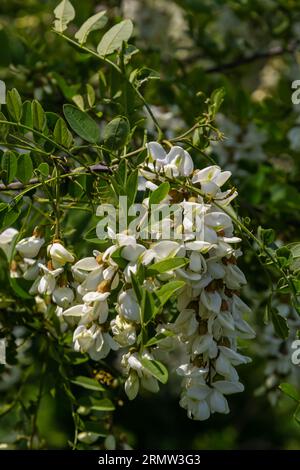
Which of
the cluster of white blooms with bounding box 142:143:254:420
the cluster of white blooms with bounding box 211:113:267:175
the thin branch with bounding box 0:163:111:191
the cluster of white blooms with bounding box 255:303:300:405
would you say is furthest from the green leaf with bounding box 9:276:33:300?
the cluster of white blooms with bounding box 211:113:267:175

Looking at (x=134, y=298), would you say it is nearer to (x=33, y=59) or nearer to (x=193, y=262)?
(x=193, y=262)

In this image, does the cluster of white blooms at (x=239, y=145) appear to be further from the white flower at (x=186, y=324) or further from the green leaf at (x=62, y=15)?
the white flower at (x=186, y=324)

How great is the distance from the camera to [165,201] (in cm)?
79

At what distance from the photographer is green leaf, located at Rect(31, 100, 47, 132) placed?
2.82 ft

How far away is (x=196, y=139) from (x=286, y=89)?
23.8 inches

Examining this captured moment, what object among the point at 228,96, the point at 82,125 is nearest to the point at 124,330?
the point at 82,125

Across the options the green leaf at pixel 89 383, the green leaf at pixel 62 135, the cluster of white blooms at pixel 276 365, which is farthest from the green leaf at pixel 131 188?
the cluster of white blooms at pixel 276 365

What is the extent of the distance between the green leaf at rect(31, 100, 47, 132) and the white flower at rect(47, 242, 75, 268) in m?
0.13

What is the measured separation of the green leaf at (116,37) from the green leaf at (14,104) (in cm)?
15

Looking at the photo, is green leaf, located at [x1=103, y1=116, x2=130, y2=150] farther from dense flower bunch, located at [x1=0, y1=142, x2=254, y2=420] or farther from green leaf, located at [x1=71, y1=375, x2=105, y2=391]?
green leaf, located at [x1=71, y1=375, x2=105, y2=391]

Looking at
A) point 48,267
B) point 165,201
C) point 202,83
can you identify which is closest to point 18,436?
point 48,267

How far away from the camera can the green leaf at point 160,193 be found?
769 mm

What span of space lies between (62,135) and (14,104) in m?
0.06
